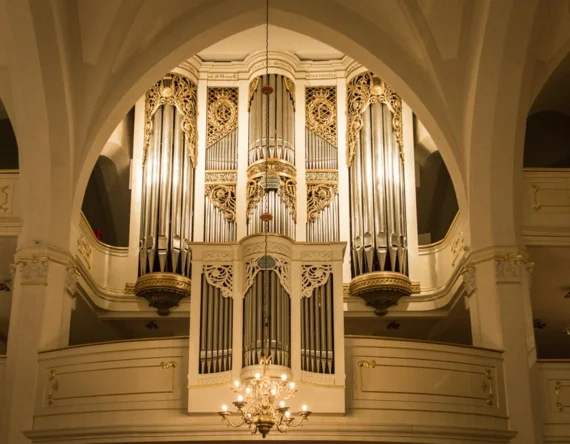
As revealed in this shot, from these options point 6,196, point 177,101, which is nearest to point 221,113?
point 177,101

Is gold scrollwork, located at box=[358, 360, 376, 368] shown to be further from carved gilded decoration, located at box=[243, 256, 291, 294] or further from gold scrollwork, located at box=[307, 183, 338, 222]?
gold scrollwork, located at box=[307, 183, 338, 222]

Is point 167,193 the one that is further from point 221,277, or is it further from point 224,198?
point 221,277

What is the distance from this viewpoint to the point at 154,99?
1719 cm

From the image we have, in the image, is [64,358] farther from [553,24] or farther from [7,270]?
[553,24]

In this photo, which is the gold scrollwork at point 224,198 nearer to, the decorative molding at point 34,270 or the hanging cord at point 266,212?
the hanging cord at point 266,212

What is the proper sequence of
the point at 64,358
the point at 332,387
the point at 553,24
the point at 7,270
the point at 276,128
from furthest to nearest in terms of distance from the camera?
the point at 276,128 < the point at 7,270 < the point at 553,24 < the point at 64,358 < the point at 332,387

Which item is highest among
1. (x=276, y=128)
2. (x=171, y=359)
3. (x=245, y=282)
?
(x=276, y=128)

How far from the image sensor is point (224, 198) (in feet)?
54.7

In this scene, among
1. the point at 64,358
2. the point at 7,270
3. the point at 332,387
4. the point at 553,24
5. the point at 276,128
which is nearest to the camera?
the point at 332,387

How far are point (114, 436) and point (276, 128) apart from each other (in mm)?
6199

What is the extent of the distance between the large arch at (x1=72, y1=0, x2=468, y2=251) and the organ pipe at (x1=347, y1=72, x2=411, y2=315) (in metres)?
1.72

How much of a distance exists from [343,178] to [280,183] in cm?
108

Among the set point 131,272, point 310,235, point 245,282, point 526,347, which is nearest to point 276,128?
point 310,235

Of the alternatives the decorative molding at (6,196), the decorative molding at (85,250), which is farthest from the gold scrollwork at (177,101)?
the decorative molding at (6,196)
